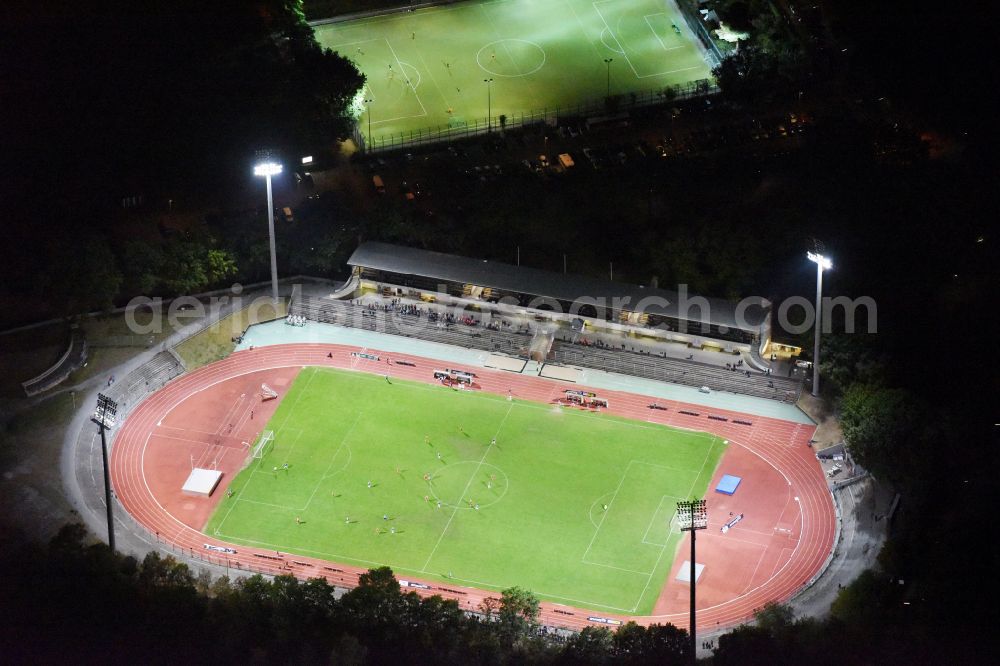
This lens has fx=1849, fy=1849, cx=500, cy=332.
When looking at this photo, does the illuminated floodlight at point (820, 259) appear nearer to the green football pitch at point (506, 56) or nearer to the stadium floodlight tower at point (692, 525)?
the stadium floodlight tower at point (692, 525)

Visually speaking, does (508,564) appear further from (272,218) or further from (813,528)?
(272,218)

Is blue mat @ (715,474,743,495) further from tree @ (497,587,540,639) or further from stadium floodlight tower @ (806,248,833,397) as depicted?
tree @ (497,587,540,639)

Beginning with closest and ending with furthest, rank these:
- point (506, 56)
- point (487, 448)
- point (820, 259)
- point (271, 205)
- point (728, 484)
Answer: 1. point (728, 484)
2. point (820, 259)
3. point (487, 448)
4. point (271, 205)
5. point (506, 56)


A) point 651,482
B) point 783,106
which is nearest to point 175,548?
point 651,482

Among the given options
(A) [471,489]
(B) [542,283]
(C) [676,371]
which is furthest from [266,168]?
(C) [676,371]

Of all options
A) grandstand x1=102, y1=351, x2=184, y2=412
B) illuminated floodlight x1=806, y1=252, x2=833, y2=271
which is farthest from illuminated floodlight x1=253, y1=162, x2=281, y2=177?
illuminated floodlight x1=806, y1=252, x2=833, y2=271

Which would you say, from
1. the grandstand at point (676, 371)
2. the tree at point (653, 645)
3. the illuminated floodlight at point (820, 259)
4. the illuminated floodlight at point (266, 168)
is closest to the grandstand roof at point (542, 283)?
the grandstand at point (676, 371)

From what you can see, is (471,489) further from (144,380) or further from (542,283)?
(144,380)
